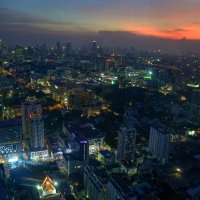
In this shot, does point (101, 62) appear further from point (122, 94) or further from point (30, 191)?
point (30, 191)

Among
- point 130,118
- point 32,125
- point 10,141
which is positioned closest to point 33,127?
point 32,125

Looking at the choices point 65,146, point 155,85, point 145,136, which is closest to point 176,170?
point 145,136

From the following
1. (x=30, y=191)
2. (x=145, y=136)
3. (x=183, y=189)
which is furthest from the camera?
(x=145, y=136)

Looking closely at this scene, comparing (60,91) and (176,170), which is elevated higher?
(60,91)

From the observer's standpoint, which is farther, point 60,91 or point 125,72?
point 125,72

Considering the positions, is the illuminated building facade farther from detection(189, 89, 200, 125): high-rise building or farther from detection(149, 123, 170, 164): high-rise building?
detection(189, 89, 200, 125): high-rise building

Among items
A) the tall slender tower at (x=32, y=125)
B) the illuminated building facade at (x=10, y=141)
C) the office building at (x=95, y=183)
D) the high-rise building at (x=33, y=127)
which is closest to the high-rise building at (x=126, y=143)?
the office building at (x=95, y=183)

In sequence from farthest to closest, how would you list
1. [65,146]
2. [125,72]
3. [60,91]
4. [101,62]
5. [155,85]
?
[101,62]
[125,72]
[155,85]
[60,91]
[65,146]

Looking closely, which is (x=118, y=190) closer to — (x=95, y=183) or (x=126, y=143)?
(x=95, y=183)
